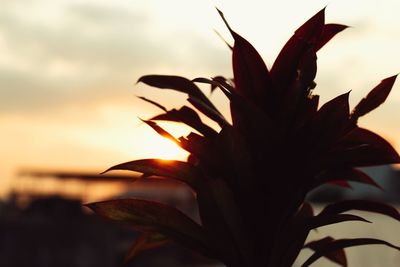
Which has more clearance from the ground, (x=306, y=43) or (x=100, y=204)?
(x=306, y=43)

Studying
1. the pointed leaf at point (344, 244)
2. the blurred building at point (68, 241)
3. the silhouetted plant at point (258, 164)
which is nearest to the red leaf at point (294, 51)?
the silhouetted plant at point (258, 164)

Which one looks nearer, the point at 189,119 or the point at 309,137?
the point at 309,137

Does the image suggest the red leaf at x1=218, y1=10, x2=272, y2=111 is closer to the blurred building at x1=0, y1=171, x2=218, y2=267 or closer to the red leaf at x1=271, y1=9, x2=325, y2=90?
the red leaf at x1=271, y1=9, x2=325, y2=90

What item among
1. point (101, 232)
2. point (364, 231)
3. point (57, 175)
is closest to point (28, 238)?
point (101, 232)

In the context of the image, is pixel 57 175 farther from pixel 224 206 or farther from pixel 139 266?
pixel 224 206

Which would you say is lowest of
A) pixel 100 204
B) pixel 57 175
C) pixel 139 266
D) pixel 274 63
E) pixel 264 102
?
pixel 139 266

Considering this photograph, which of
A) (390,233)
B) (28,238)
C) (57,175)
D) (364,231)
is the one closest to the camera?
(390,233)

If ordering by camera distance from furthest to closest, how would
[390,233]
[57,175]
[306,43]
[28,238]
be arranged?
1. [57,175]
2. [28,238]
3. [390,233]
4. [306,43]
